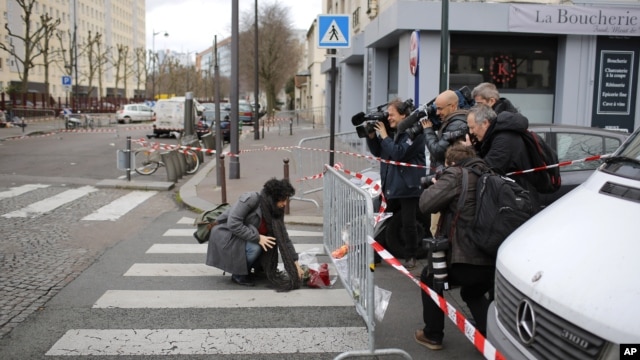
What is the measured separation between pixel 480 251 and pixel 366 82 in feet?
49.9

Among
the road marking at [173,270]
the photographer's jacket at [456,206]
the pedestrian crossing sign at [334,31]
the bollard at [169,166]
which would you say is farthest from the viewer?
the bollard at [169,166]

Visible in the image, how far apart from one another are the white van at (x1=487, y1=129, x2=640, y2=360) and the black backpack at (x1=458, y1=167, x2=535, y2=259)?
1.27ft

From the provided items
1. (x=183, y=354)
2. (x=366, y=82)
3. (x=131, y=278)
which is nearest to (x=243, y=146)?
(x=366, y=82)

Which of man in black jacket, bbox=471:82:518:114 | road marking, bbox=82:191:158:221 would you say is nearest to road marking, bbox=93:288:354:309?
man in black jacket, bbox=471:82:518:114

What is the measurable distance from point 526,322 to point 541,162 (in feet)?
7.75

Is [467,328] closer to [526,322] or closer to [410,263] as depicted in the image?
[526,322]

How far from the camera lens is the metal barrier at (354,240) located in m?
3.98

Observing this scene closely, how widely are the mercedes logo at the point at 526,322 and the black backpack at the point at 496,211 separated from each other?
1.03 m

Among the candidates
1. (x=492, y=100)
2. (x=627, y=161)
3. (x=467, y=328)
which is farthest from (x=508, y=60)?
(x=467, y=328)

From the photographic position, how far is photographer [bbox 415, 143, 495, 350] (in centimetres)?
387

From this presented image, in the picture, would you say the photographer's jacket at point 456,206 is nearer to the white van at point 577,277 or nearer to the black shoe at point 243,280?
the white van at point 577,277

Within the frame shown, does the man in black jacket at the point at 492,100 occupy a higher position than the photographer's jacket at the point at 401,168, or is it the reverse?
the man in black jacket at the point at 492,100

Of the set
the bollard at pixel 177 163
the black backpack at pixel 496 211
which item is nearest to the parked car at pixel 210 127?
the bollard at pixel 177 163

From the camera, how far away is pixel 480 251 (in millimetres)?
3834
